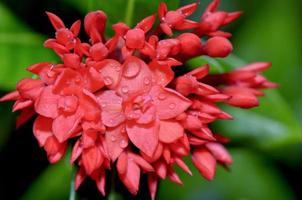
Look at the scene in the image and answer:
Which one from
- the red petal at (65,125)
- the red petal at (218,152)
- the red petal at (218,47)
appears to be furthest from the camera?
the red petal at (218,152)

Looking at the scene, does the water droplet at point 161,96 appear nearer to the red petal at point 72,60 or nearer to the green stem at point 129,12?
the red petal at point 72,60

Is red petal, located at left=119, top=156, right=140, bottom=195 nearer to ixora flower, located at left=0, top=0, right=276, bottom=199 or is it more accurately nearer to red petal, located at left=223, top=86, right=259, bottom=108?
ixora flower, located at left=0, top=0, right=276, bottom=199

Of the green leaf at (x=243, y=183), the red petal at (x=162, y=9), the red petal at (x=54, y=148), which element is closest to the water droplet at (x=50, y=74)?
the red petal at (x=54, y=148)

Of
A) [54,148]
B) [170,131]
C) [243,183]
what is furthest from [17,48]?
[243,183]

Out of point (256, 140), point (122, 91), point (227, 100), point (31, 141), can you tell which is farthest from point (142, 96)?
point (256, 140)

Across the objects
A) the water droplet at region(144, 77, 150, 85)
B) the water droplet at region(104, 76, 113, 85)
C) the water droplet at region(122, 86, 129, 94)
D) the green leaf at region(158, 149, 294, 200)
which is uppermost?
the water droplet at region(104, 76, 113, 85)

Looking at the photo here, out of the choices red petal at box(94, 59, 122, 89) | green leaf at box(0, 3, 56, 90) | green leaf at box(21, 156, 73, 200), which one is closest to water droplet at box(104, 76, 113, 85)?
red petal at box(94, 59, 122, 89)
